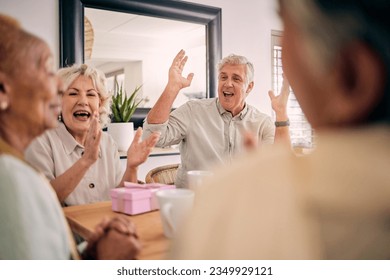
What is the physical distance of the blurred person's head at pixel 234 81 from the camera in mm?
944

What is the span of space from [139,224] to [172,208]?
108 mm

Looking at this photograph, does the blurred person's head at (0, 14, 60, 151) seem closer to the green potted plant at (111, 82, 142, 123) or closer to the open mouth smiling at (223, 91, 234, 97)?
the green potted plant at (111, 82, 142, 123)

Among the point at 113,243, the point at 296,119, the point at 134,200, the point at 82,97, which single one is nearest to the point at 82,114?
the point at 82,97

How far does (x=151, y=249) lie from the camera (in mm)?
489

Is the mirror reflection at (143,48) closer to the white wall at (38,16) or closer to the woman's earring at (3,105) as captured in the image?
the white wall at (38,16)

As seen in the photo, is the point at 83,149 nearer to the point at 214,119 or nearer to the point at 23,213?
the point at 23,213

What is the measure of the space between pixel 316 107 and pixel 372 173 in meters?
0.08

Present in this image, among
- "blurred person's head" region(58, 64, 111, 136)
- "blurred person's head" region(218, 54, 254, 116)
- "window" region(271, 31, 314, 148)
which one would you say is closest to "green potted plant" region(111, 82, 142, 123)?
"blurred person's head" region(58, 64, 111, 136)

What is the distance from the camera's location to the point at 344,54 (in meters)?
0.31

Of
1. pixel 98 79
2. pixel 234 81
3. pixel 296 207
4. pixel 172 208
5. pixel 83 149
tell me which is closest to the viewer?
pixel 296 207

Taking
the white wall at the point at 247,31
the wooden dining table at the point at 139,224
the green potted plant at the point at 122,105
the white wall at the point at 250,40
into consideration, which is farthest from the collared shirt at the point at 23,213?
the white wall at the point at 250,40

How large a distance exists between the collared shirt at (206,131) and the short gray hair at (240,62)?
9 centimetres
